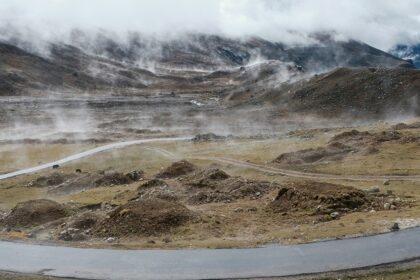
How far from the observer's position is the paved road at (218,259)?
3148 centimetres

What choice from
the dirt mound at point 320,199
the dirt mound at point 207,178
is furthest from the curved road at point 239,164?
the dirt mound at point 320,199

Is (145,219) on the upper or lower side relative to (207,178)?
upper

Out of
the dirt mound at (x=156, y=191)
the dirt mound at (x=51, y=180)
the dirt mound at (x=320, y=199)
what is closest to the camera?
the dirt mound at (x=320, y=199)

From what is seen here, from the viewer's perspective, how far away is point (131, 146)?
5103 inches

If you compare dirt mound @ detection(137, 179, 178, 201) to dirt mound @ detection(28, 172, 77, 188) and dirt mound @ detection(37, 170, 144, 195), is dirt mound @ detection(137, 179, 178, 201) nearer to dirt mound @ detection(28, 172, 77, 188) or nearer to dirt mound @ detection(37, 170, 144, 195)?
dirt mound @ detection(37, 170, 144, 195)

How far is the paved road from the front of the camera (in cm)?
3148

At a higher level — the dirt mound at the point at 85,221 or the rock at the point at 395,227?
the rock at the point at 395,227

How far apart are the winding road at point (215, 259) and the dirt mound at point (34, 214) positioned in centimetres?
1504

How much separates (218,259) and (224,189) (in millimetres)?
28301

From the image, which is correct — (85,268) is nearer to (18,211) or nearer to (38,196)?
(18,211)

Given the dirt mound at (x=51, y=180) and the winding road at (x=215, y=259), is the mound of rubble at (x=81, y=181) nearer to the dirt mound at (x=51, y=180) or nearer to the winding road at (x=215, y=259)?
the dirt mound at (x=51, y=180)

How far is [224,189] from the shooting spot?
6222 centimetres

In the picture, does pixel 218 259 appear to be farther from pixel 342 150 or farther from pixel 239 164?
pixel 342 150

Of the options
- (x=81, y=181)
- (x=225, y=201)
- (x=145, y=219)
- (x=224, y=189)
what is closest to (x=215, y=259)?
(x=145, y=219)
